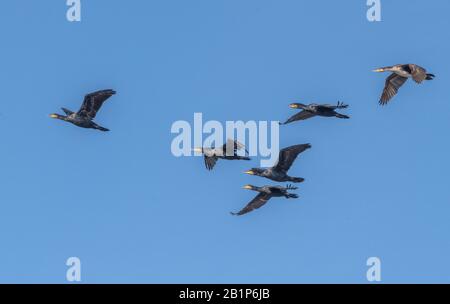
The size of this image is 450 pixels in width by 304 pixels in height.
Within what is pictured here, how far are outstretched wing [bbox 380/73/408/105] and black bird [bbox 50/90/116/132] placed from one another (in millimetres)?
14869

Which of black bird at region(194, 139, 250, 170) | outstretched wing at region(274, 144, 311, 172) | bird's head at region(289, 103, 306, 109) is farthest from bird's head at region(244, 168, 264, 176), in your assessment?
bird's head at region(289, 103, 306, 109)

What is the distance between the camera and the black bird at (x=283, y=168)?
65750 mm

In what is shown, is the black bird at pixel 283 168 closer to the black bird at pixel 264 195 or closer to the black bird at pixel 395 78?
the black bird at pixel 264 195

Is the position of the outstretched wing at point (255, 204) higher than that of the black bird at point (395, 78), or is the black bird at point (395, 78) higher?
the black bird at point (395, 78)

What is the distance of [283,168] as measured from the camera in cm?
6694

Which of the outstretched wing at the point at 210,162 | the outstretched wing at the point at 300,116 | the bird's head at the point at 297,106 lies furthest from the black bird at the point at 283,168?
the outstretched wing at the point at 300,116

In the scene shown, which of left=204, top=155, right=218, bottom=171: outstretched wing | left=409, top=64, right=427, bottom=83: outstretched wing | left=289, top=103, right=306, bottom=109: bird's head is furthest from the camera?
left=204, top=155, right=218, bottom=171: outstretched wing

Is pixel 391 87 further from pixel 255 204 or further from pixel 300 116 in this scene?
pixel 255 204

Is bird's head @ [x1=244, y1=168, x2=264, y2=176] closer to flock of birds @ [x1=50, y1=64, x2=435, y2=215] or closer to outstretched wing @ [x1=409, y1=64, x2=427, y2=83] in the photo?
flock of birds @ [x1=50, y1=64, x2=435, y2=215]

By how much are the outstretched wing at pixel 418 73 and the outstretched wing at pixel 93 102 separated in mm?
16296

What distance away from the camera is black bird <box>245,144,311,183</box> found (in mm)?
65750

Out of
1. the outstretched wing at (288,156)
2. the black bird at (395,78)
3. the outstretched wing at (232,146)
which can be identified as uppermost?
the black bird at (395,78)
